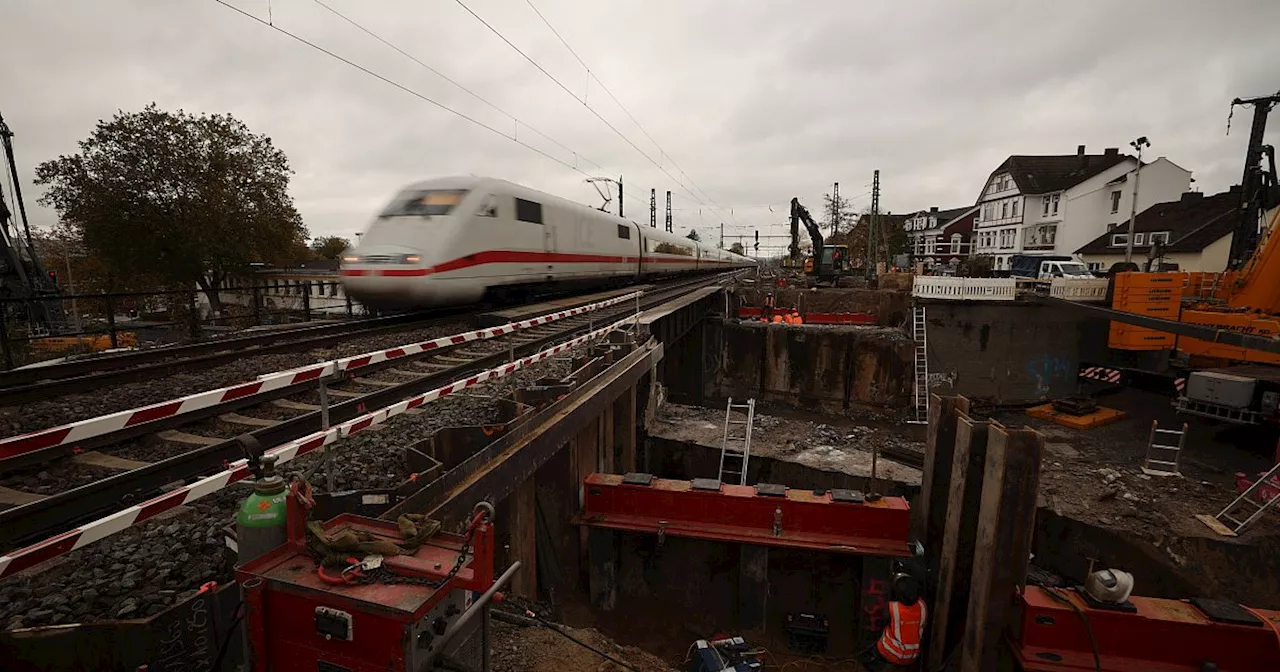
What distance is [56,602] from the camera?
8.57ft

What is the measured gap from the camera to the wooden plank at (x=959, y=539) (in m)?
5.93

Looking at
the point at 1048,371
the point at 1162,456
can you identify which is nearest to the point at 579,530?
the point at 1162,456

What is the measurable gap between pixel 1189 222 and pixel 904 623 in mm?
44223

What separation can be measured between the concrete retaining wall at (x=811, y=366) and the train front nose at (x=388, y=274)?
1120 cm

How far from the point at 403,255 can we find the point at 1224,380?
16845mm

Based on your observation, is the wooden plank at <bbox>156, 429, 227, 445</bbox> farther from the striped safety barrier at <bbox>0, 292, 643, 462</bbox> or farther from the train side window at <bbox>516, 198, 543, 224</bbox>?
the train side window at <bbox>516, 198, 543, 224</bbox>

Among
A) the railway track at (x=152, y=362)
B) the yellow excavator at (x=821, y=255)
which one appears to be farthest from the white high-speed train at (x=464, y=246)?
the yellow excavator at (x=821, y=255)

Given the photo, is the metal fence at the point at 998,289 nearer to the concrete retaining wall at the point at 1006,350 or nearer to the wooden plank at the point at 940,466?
the concrete retaining wall at the point at 1006,350

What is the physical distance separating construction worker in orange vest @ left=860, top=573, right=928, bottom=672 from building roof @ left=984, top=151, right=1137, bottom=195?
5078 cm

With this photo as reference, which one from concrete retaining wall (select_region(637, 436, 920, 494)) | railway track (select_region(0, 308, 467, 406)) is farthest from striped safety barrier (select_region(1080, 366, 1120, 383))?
railway track (select_region(0, 308, 467, 406))

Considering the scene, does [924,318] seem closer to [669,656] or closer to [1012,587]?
[1012,587]

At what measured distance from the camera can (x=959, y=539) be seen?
606 cm

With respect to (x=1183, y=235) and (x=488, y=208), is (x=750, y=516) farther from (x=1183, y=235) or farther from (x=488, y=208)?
(x=1183, y=235)

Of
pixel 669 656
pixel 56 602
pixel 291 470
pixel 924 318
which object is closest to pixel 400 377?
pixel 291 470
